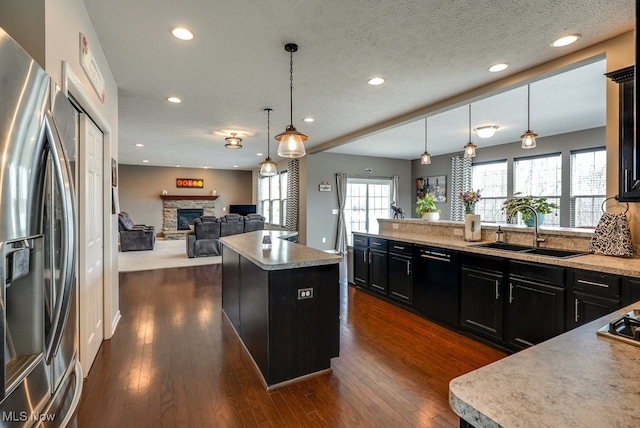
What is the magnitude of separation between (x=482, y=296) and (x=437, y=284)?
0.52 metres

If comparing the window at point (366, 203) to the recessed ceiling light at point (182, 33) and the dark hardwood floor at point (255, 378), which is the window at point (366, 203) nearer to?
the dark hardwood floor at point (255, 378)

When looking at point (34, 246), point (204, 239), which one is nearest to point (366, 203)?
point (204, 239)

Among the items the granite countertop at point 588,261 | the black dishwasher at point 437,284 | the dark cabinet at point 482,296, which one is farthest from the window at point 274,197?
the granite countertop at point 588,261

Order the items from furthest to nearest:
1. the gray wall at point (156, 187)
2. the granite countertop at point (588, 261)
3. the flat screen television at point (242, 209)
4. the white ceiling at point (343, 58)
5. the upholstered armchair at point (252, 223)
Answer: the flat screen television at point (242, 209) → the gray wall at point (156, 187) → the upholstered armchair at point (252, 223) → the white ceiling at point (343, 58) → the granite countertop at point (588, 261)

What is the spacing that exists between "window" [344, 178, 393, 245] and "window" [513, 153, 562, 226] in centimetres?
332

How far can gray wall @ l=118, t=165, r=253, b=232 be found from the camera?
10844mm

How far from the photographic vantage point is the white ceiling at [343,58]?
220 centimetres

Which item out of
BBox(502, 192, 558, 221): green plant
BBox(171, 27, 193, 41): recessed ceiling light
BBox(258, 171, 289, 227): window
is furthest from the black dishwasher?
BBox(258, 171, 289, 227): window

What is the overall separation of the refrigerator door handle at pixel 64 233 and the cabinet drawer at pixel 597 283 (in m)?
3.02

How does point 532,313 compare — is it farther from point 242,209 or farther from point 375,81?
point 242,209

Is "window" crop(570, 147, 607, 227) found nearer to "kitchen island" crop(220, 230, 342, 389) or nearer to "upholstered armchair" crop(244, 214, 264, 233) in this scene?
"kitchen island" crop(220, 230, 342, 389)

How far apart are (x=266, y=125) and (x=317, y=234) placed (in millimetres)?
3439

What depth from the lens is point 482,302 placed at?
2955mm

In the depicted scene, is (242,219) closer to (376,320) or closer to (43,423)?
(376,320)
